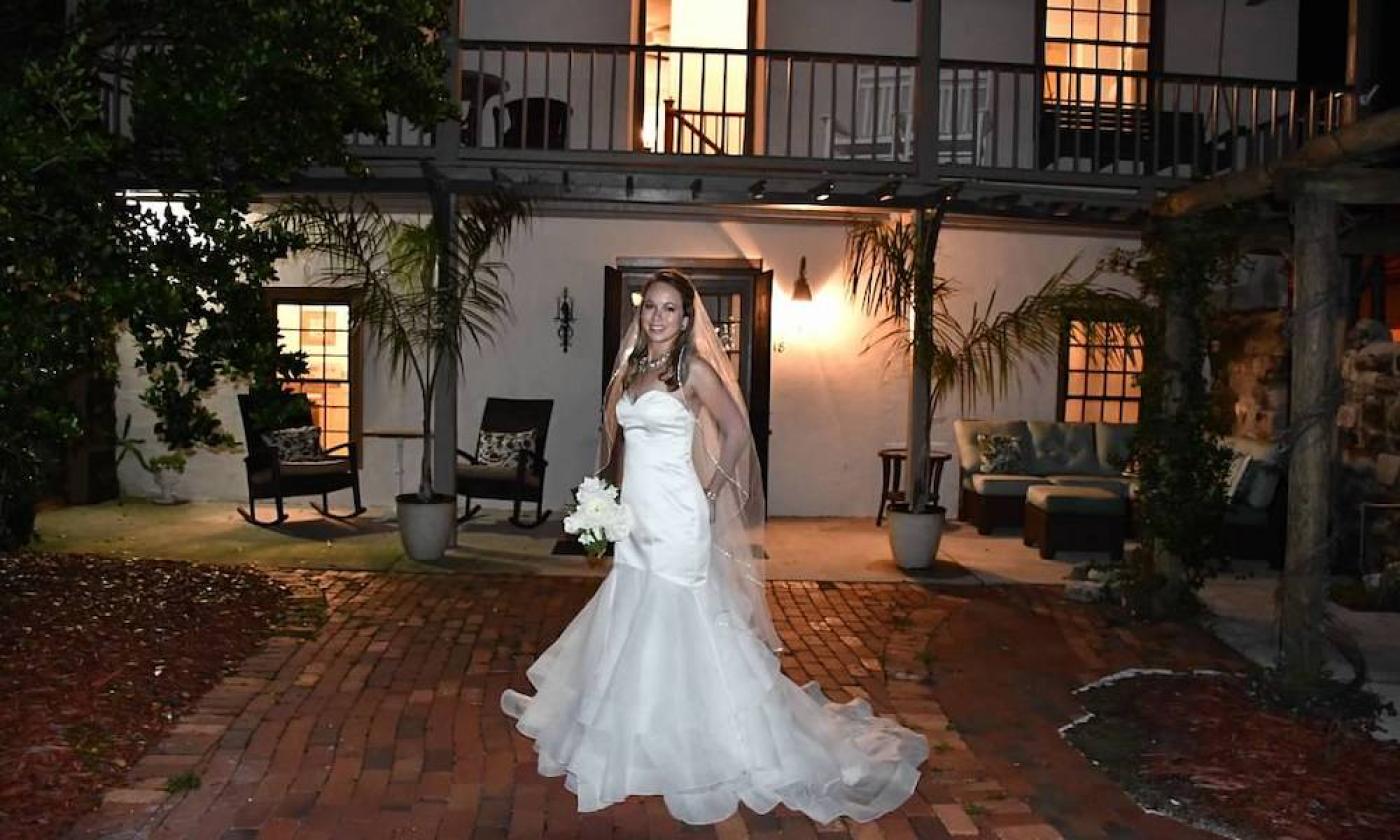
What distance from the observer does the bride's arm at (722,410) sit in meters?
4.30

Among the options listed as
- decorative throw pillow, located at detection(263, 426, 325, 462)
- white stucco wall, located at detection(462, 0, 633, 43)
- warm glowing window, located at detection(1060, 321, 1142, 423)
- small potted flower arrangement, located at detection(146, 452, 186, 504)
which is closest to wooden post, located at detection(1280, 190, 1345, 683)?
warm glowing window, located at detection(1060, 321, 1142, 423)

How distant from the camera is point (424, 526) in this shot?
828 centimetres

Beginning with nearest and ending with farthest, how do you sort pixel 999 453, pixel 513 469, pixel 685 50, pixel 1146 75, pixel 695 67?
pixel 685 50 < pixel 1146 75 < pixel 513 469 < pixel 999 453 < pixel 695 67

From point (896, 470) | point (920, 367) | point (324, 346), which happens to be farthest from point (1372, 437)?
point (324, 346)

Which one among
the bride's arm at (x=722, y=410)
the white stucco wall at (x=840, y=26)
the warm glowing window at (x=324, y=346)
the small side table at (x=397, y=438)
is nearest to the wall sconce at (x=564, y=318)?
the small side table at (x=397, y=438)

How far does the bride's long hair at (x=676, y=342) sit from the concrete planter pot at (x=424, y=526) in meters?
4.25

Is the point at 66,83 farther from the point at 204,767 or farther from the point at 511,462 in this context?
the point at 511,462

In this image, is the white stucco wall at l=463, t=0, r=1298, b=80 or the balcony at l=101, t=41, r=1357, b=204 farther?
the white stucco wall at l=463, t=0, r=1298, b=80

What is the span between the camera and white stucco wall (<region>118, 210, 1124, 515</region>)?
10688 mm

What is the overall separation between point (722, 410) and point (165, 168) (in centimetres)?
284

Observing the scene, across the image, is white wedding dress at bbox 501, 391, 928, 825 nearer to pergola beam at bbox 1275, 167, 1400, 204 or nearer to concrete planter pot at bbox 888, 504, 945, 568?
pergola beam at bbox 1275, 167, 1400, 204

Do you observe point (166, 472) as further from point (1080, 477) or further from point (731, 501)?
point (1080, 477)

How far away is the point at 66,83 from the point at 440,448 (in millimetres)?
4482

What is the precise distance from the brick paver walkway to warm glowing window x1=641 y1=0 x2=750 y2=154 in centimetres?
598
